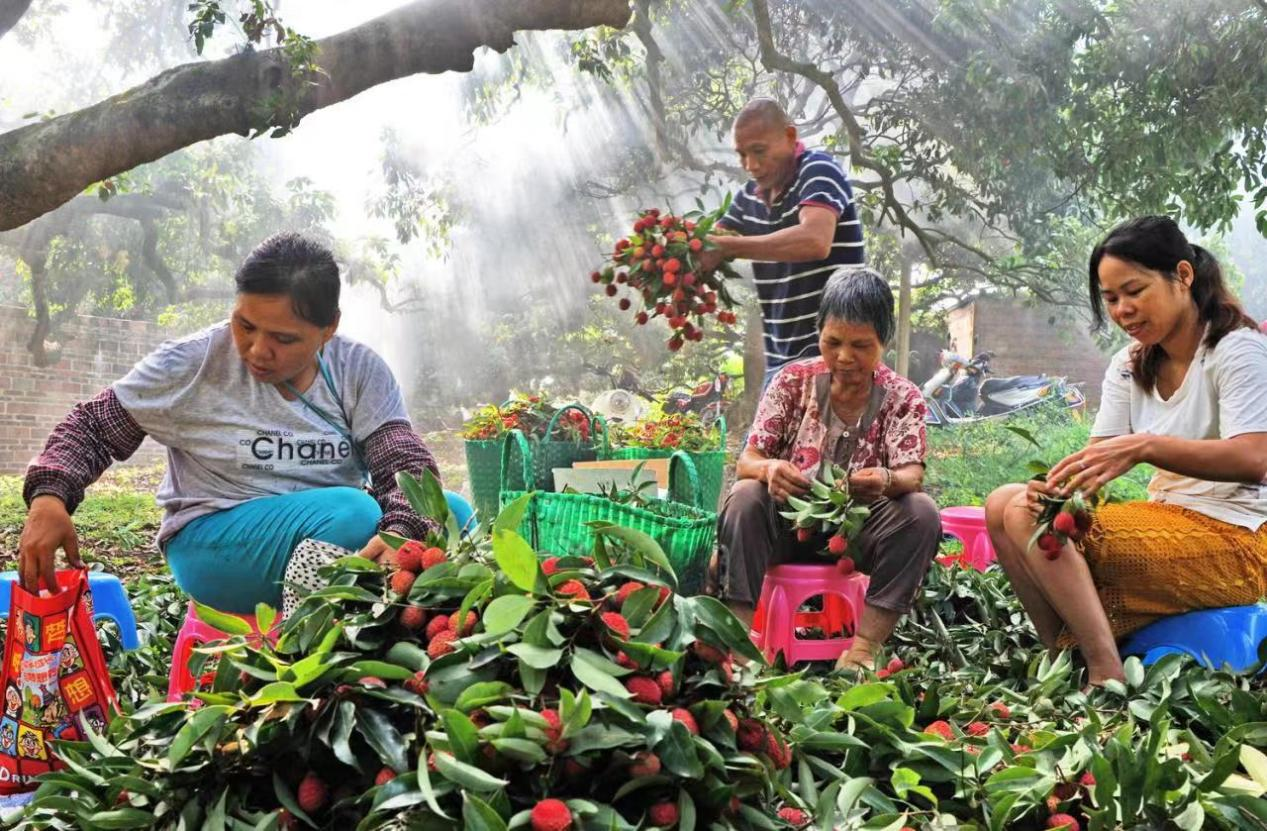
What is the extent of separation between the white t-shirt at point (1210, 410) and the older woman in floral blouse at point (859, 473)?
391mm

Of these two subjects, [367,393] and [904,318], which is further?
[904,318]

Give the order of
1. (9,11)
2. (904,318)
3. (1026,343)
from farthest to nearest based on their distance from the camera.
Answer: (1026,343)
(904,318)
(9,11)

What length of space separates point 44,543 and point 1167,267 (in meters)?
1.86

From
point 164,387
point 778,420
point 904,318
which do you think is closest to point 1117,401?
point 778,420

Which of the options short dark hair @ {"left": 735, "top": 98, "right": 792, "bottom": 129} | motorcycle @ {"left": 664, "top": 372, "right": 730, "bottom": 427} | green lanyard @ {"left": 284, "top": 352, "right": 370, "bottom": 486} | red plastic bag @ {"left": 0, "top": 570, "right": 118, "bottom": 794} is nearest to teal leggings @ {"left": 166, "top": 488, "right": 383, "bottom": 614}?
green lanyard @ {"left": 284, "top": 352, "right": 370, "bottom": 486}

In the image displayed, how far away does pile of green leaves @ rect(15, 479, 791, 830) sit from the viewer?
90 centimetres

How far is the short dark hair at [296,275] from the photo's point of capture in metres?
1.65

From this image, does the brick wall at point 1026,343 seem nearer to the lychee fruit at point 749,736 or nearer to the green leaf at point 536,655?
the lychee fruit at point 749,736

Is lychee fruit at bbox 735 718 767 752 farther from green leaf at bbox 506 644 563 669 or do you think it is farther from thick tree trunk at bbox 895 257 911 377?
thick tree trunk at bbox 895 257 911 377

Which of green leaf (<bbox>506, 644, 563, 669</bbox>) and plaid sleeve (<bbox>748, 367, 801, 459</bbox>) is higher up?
plaid sleeve (<bbox>748, 367, 801, 459</bbox>)

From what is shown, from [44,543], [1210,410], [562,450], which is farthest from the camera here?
[562,450]

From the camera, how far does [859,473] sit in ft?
6.53

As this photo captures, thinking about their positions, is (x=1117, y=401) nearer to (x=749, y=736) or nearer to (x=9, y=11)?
(x=749, y=736)

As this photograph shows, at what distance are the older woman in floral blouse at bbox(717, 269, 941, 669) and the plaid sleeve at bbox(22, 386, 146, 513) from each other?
3.57ft
